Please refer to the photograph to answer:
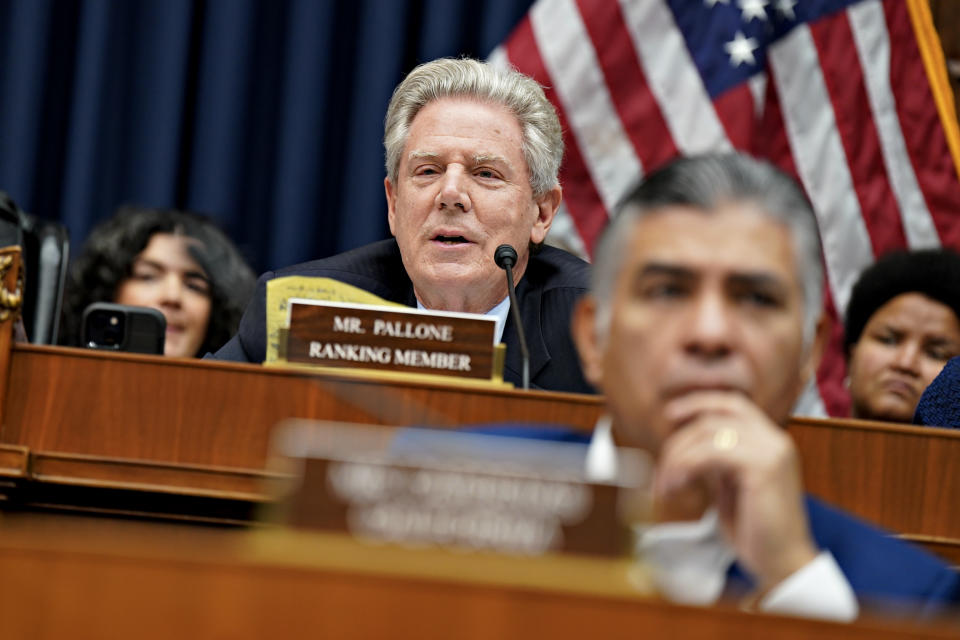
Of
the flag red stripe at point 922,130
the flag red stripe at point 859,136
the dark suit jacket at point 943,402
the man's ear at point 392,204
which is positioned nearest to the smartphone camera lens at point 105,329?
the man's ear at point 392,204

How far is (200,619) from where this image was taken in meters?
0.76

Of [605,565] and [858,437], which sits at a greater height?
[858,437]

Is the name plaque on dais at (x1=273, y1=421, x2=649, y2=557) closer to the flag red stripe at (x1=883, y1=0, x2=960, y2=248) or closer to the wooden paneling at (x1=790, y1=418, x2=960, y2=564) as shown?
the wooden paneling at (x1=790, y1=418, x2=960, y2=564)

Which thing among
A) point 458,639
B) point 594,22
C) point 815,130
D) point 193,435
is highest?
point 594,22

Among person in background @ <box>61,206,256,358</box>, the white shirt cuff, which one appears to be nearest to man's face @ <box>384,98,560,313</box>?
person in background @ <box>61,206,256,358</box>

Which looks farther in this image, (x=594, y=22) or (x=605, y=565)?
(x=594, y=22)

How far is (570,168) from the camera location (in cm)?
415

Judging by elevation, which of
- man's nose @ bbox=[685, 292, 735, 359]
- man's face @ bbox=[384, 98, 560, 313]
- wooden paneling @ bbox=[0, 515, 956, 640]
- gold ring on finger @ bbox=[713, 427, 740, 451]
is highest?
man's face @ bbox=[384, 98, 560, 313]

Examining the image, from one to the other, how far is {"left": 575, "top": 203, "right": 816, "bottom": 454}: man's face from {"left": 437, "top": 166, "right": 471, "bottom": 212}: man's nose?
57.0 inches

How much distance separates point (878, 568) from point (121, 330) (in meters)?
1.41

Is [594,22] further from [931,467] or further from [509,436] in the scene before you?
[509,436]

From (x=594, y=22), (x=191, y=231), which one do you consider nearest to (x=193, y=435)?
(x=191, y=231)

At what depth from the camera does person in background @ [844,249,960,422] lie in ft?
10.7

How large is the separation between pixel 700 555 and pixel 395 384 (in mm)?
900
